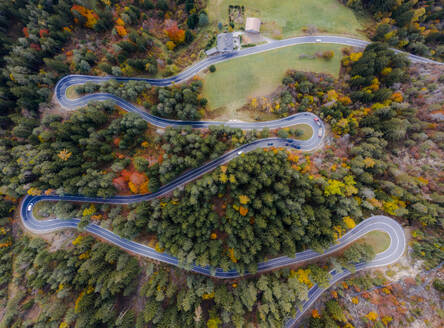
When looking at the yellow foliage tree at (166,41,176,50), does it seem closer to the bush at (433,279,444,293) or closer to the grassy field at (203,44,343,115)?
the grassy field at (203,44,343,115)

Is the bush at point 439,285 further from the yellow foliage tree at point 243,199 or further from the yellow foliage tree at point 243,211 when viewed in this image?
the yellow foliage tree at point 243,199

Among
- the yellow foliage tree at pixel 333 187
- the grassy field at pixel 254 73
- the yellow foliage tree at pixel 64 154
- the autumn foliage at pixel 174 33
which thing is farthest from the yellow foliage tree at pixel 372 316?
the autumn foliage at pixel 174 33

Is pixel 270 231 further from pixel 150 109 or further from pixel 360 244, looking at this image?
pixel 150 109

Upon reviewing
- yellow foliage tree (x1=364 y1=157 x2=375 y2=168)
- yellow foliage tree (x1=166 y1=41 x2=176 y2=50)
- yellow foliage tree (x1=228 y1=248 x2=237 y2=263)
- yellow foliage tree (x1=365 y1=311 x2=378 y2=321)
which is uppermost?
yellow foliage tree (x1=166 y1=41 x2=176 y2=50)

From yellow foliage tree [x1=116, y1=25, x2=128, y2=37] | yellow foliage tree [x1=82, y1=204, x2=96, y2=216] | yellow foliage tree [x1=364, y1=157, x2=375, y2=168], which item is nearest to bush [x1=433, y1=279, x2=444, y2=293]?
yellow foliage tree [x1=364, y1=157, x2=375, y2=168]

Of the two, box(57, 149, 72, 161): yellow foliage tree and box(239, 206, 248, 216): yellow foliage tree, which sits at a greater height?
box(57, 149, 72, 161): yellow foliage tree

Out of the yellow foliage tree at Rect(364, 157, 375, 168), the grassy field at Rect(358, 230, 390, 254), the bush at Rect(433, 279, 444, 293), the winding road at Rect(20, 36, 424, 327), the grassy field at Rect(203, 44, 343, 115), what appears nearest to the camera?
the bush at Rect(433, 279, 444, 293)
